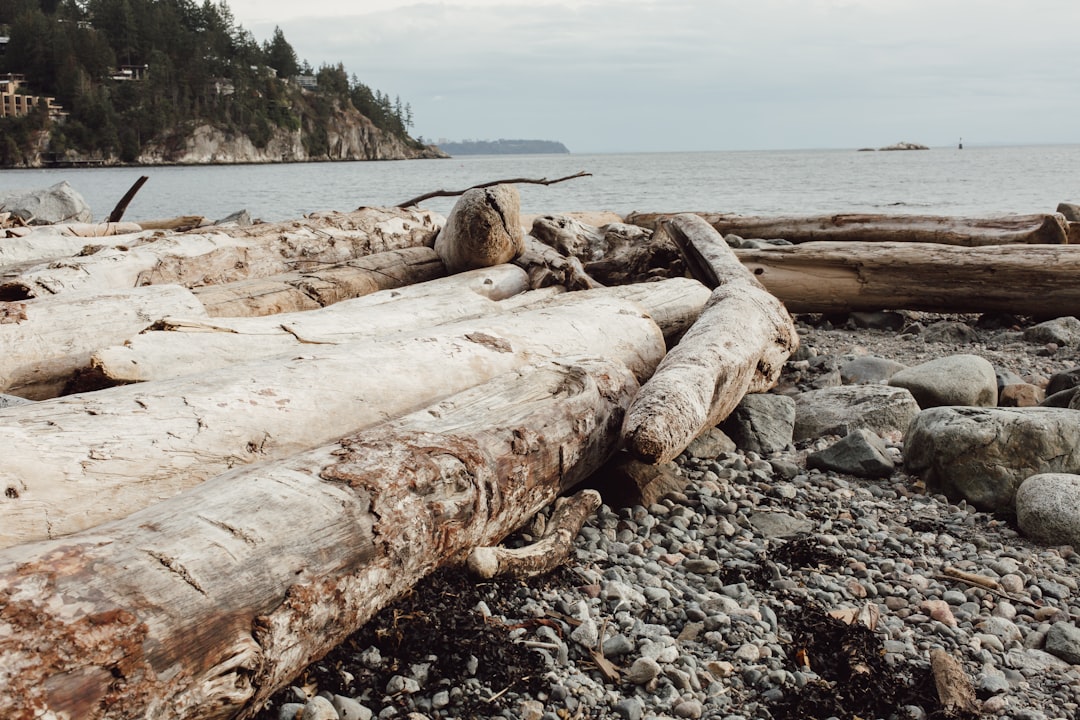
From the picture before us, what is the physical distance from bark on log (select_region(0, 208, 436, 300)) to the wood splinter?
4191 mm

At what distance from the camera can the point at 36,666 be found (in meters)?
1.75

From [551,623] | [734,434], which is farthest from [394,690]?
[734,434]

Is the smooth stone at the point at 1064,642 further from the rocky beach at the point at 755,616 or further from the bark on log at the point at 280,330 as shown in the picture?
the bark on log at the point at 280,330

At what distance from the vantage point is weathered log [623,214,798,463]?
141 inches

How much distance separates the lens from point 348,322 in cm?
510

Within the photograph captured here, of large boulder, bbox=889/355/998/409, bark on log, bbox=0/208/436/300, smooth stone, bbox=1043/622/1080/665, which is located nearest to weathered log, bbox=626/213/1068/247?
bark on log, bbox=0/208/436/300

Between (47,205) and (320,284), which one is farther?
(47,205)

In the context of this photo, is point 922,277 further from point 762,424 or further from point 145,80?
point 145,80

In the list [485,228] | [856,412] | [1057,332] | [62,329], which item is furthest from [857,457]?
[62,329]

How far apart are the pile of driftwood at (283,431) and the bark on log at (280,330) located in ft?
0.06

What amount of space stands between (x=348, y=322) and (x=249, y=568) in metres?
3.04

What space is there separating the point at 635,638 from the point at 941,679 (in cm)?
98

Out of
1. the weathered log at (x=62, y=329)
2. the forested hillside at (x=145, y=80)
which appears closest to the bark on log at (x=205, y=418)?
the weathered log at (x=62, y=329)

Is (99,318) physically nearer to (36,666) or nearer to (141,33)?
(36,666)
